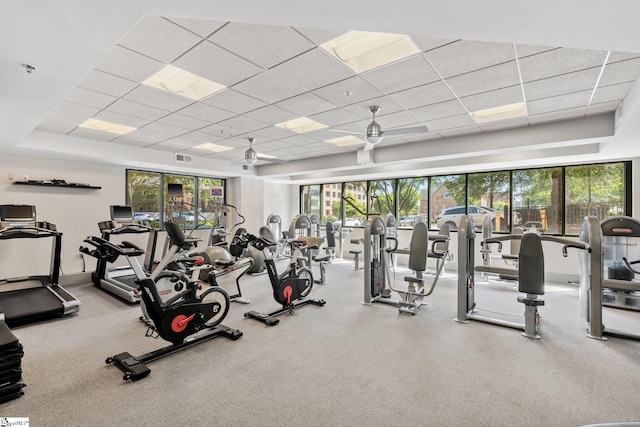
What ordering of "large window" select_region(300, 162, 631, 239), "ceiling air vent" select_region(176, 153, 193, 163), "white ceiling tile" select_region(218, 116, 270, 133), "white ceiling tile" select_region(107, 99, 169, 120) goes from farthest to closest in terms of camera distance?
"ceiling air vent" select_region(176, 153, 193, 163)
"large window" select_region(300, 162, 631, 239)
"white ceiling tile" select_region(218, 116, 270, 133)
"white ceiling tile" select_region(107, 99, 169, 120)

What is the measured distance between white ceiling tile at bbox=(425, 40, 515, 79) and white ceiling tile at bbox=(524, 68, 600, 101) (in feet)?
2.74

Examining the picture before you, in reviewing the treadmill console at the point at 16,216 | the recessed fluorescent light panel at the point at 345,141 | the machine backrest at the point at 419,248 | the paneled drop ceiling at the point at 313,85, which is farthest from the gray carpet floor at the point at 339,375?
the recessed fluorescent light panel at the point at 345,141

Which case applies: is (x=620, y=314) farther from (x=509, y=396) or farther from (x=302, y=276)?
(x=302, y=276)

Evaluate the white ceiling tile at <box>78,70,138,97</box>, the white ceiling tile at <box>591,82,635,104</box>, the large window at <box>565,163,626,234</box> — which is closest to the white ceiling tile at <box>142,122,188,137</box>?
the white ceiling tile at <box>78,70,138,97</box>

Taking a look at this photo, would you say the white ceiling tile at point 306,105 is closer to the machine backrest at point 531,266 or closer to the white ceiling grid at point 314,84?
the white ceiling grid at point 314,84

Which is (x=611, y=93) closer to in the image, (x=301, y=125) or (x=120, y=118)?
(x=301, y=125)

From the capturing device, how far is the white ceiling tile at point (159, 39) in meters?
2.49

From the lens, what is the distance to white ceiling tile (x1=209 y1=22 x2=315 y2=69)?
2.57m

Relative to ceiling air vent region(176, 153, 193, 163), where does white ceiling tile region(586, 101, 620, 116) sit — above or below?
above

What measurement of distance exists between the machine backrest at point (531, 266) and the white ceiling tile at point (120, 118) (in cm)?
579

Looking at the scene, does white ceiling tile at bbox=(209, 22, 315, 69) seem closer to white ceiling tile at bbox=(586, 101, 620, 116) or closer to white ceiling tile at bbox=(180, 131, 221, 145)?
→ white ceiling tile at bbox=(180, 131, 221, 145)

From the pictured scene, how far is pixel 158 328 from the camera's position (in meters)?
2.86

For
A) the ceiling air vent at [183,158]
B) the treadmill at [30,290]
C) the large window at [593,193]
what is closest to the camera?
the treadmill at [30,290]

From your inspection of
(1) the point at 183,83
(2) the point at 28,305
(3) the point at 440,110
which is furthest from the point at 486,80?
(2) the point at 28,305
